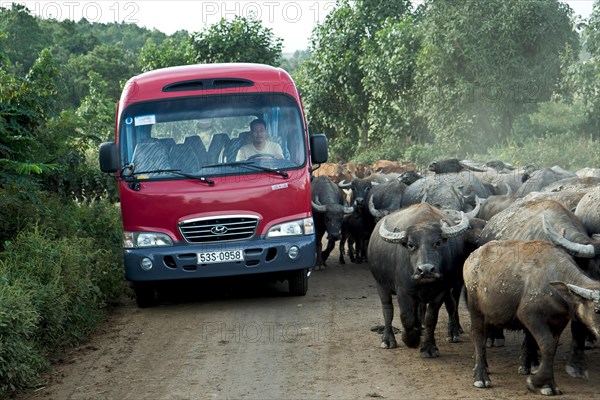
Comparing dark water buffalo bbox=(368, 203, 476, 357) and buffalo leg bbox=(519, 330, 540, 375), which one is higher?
dark water buffalo bbox=(368, 203, 476, 357)

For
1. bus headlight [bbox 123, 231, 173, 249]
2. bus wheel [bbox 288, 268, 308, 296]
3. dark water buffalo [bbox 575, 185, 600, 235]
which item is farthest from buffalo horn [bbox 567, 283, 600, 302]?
bus headlight [bbox 123, 231, 173, 249]

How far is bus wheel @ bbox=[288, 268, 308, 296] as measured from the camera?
40.4ft

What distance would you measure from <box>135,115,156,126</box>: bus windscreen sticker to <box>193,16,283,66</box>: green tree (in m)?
23.2

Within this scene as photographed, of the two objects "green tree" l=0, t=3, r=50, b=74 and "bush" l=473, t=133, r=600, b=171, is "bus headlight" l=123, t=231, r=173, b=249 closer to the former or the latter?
"bush" l=473, t=133, r=600, b=171

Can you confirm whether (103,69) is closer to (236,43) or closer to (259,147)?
(236,43)

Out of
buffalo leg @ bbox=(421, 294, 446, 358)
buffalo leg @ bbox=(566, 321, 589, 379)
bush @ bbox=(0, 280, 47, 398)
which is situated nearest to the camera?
bush @ bbox=(0, 280, 47, 398)

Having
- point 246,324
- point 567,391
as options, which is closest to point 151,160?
point 246,324

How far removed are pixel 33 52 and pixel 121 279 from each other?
109 ft

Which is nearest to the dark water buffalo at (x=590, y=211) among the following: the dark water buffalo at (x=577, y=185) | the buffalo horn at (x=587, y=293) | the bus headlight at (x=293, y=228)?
the dark water buffalo at (x=577, y=185)

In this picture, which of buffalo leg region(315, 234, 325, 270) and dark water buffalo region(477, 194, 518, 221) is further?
buffalo leg region(315, 234, 325, 270)

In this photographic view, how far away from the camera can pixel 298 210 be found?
11992 mm

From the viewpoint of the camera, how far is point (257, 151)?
12023mm

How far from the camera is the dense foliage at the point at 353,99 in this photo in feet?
38.5

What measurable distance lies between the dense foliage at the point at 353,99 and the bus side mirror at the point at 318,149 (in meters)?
3.19
